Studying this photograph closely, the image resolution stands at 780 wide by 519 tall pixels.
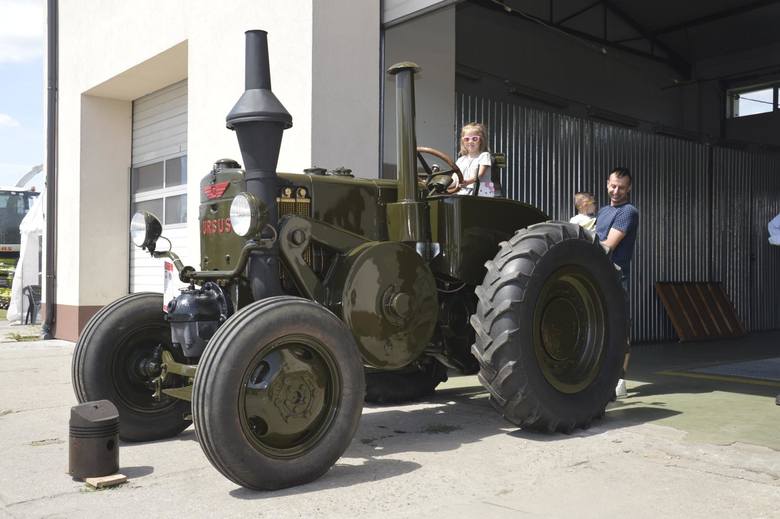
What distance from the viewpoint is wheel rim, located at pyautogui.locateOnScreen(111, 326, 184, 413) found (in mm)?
4590

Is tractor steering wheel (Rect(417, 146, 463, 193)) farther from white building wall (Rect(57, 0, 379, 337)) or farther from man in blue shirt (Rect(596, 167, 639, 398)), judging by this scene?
white building wall (Rect(57, 0, 379, 337))

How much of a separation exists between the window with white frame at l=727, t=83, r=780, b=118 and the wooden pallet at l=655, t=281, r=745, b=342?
634cm

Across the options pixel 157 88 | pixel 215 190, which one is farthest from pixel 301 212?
pixel 157 88

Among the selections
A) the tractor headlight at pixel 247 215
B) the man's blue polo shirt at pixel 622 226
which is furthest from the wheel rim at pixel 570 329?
the tractor headlight at pixel 247 215

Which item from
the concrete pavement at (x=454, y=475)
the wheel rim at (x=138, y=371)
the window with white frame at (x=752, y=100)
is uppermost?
the window with white frame at (x=752, y=100)

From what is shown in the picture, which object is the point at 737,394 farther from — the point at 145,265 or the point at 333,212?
the point at 145,265

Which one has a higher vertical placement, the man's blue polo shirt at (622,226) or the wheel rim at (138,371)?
the man's blue polo shirt at (622,226)

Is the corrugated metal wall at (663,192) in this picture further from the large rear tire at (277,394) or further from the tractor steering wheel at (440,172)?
the large rear tire at (277,394)

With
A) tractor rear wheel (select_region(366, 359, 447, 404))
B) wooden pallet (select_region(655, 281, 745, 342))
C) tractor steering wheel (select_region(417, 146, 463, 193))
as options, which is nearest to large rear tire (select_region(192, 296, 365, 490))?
tractor steering wheel (select_region(417, 146, 463, 193))

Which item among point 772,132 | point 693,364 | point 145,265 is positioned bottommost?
point 693,364

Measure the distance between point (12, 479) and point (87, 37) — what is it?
346 inches

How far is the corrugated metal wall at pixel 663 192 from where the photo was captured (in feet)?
29.6

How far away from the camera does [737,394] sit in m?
6.44

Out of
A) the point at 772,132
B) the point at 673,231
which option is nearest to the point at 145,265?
the point at 673,231
